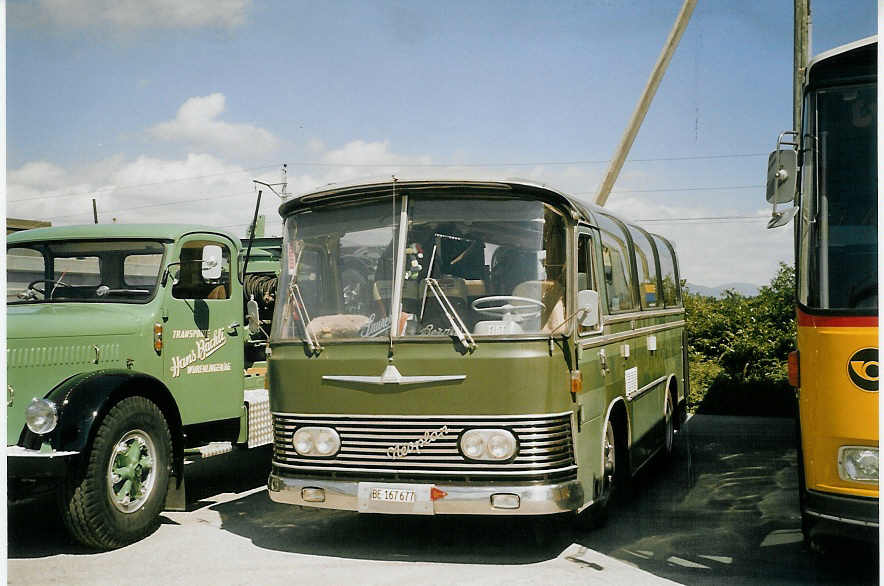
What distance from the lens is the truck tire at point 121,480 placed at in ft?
22.0

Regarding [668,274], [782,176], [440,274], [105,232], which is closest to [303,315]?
[440,274]

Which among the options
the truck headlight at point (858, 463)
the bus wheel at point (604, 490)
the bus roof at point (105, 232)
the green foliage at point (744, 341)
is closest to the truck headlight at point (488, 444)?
the bus wheel at point (604, 490)

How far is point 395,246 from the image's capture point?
6672mm

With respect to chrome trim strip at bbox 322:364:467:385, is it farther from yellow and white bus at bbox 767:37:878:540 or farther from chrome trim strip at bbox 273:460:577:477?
yellow and white bus at bbox 767:37:878:540

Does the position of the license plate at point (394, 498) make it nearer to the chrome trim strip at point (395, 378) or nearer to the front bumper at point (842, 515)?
the chrome trim strip at point (395, 378)

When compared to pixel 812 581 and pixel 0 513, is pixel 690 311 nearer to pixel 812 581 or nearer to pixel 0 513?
pixel 812 581

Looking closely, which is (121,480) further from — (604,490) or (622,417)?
(622,417)

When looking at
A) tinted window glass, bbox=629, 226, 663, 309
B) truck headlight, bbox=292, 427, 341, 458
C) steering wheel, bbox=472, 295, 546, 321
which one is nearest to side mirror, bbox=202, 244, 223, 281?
truck headlight, bbox=292, 427, 341, 458

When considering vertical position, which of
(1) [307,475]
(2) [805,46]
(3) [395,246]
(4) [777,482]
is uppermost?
(2) [805,46]

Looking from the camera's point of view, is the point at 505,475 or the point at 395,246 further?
the point at 395,246

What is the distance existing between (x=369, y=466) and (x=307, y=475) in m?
0.49

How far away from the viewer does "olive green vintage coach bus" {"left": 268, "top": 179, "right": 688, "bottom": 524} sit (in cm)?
616

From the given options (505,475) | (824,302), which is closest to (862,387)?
(824,302)

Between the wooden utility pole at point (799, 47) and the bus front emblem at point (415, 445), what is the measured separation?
773 cm
